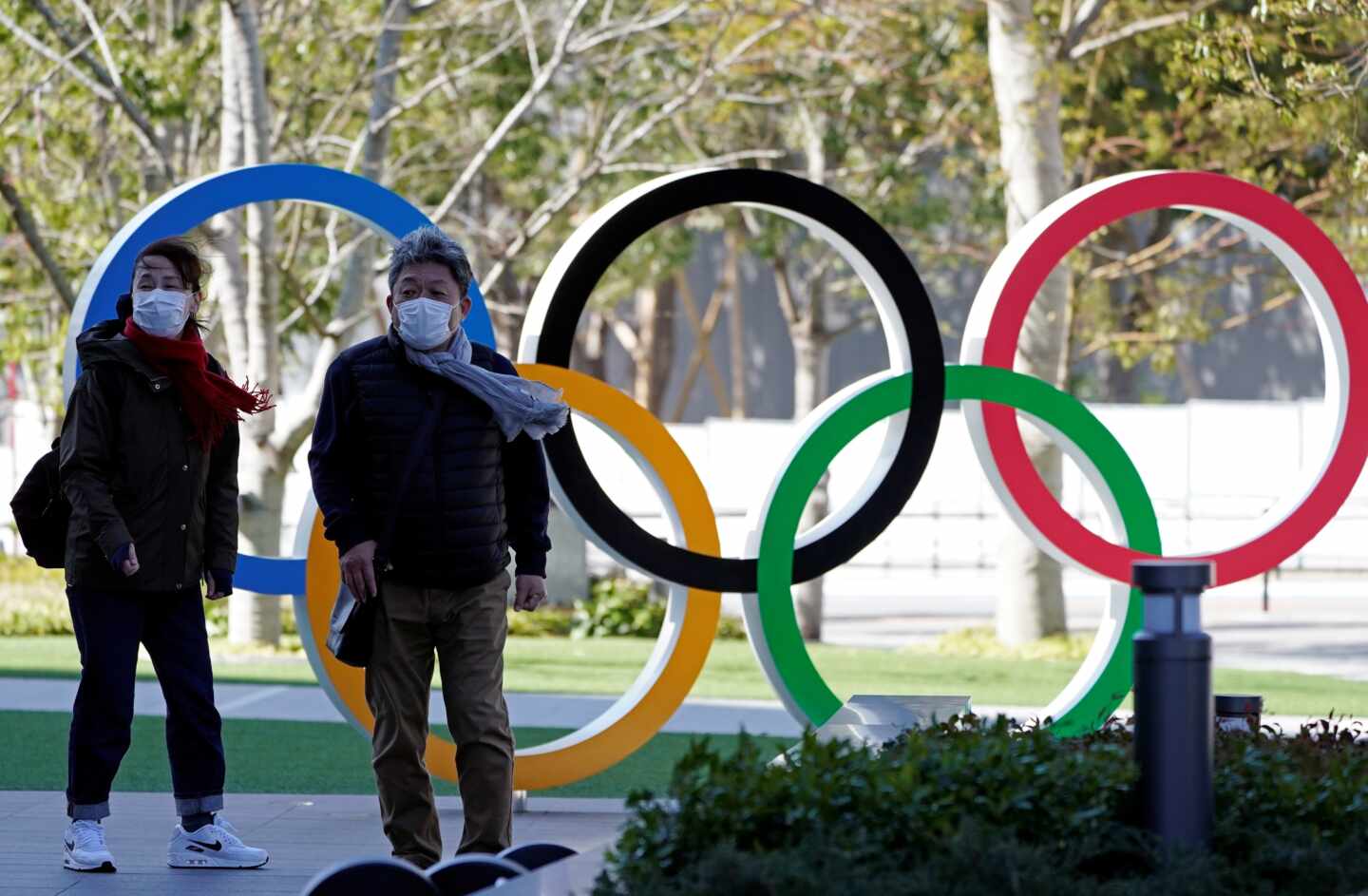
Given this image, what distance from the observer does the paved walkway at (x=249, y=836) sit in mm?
6258

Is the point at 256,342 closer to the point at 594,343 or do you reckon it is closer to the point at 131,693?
the point at 131,693

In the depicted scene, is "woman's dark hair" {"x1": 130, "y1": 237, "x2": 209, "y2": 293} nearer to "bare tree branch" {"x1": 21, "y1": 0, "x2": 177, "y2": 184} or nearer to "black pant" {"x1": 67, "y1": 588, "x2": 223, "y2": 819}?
"black pant" {"x1": 67, "y1": 588, "x2": 223, "y2": 819}

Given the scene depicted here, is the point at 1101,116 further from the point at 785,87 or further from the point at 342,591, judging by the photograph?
the point at 342,591

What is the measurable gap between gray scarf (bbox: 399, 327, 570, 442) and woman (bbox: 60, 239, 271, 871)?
39.9 inches

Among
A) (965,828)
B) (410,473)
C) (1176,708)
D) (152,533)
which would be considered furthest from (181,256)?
(1176,708)

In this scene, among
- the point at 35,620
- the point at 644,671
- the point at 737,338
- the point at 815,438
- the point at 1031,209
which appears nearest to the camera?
the point at 644,671

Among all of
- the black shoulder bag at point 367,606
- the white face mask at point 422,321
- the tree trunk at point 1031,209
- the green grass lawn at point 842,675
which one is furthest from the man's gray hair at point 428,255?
the tree trunk at point 1031,209

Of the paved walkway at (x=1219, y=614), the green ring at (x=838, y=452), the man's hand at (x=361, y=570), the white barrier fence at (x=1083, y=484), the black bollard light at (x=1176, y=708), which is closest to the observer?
the black bollard light at (x=1176, y=708)

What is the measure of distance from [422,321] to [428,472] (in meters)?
0.47

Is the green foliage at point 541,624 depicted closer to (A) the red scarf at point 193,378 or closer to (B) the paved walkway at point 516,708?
(B) the paved walkway at point 516,708

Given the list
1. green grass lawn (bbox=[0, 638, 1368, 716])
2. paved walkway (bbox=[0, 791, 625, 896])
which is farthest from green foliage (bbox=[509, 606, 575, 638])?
paved walkway (bbox=[0, 791, 625, 896])

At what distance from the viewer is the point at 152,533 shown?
20.7 feet

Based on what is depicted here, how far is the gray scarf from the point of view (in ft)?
19.0

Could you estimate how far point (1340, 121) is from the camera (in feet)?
49.1
